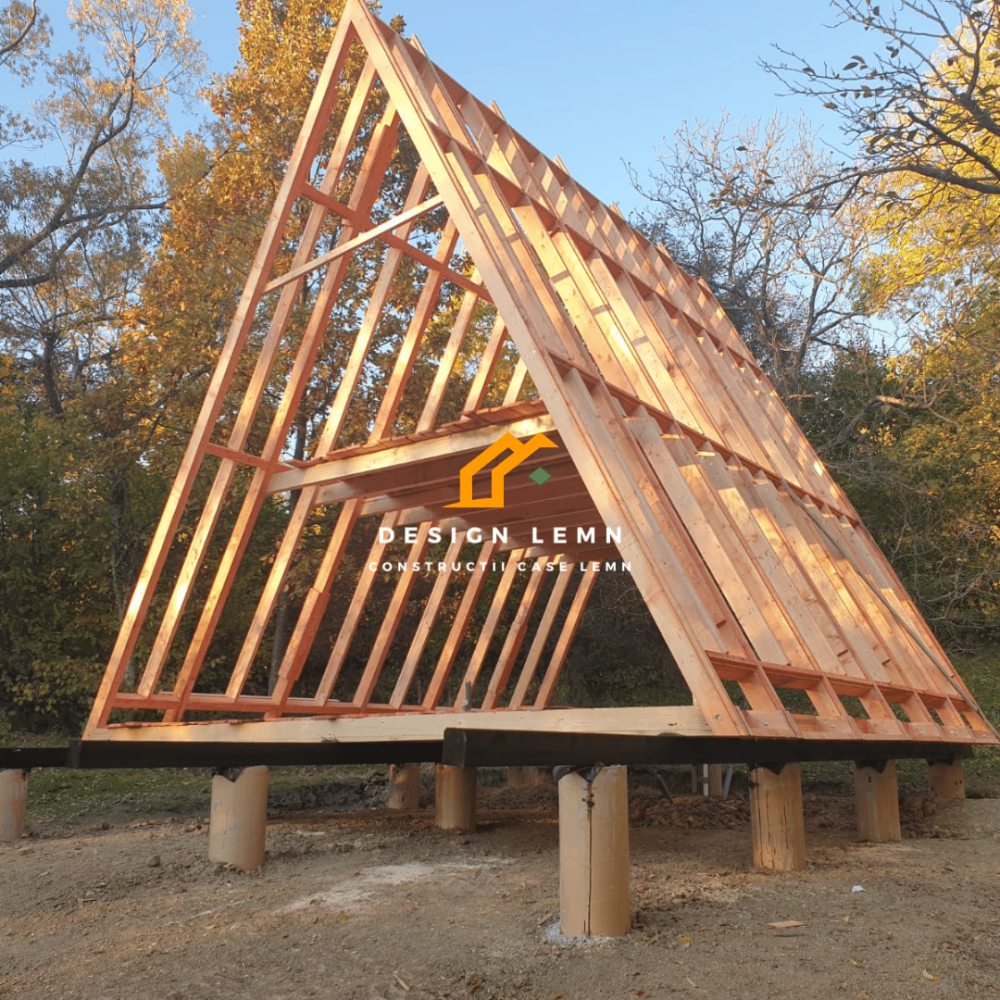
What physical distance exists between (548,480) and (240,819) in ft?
11.1

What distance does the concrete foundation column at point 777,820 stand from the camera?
5.29m

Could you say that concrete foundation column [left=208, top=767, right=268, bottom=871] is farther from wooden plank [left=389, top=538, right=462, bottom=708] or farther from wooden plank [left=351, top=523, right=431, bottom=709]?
wooden plank [left=389, top=538, right=462, bottom=708]

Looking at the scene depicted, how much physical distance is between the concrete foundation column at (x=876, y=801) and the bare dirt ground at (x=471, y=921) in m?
0.17

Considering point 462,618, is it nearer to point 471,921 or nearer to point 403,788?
point 403,788

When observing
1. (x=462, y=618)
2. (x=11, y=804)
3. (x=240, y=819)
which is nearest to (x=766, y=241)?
(x=462, y=618)

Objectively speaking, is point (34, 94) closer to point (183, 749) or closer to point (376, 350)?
point (376, 350)

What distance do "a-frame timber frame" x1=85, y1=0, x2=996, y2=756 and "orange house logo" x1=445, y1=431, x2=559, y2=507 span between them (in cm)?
9

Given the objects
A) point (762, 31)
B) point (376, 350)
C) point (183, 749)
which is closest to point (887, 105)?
point (762, 31)

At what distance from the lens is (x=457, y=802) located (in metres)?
7.01

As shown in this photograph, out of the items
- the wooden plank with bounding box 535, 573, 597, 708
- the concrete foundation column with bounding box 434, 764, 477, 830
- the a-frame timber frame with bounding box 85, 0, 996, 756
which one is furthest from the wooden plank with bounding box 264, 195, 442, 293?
the wooden plank with bounding box 535, 573, 597, 708

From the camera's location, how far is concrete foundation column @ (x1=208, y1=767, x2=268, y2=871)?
5.39 meters

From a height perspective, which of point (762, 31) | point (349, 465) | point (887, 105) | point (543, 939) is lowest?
point (543, 939)

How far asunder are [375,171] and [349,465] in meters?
2.66

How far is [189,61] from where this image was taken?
704 inches
